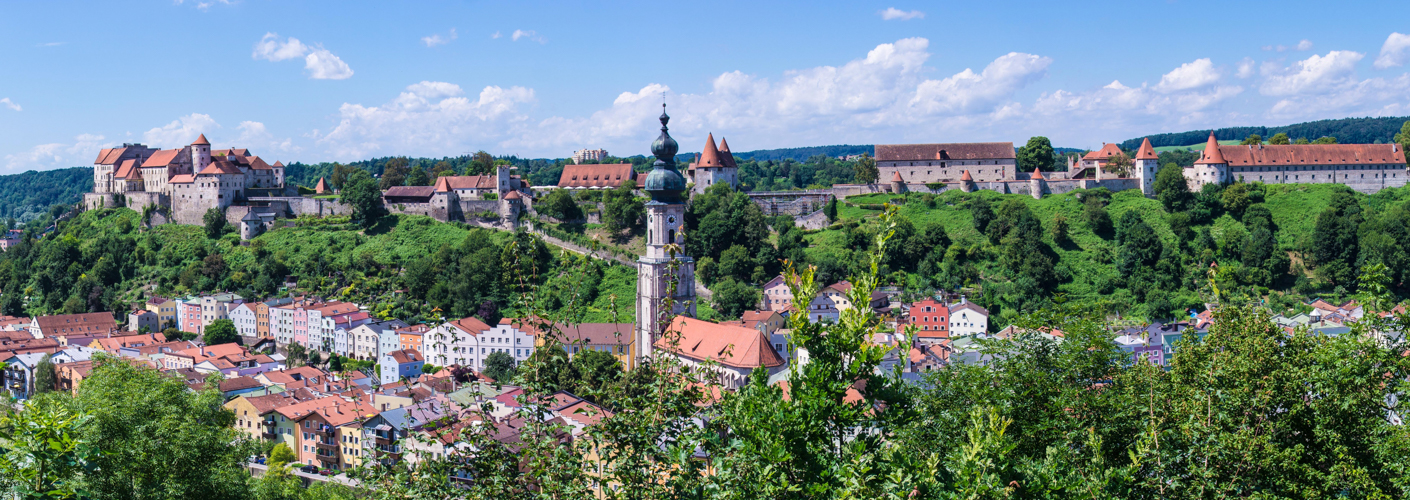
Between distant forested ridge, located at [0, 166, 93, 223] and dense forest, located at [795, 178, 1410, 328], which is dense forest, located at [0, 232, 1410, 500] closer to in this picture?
dense forest, located at [795, 178, 1410, 328]

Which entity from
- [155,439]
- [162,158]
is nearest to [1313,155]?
[155,439]

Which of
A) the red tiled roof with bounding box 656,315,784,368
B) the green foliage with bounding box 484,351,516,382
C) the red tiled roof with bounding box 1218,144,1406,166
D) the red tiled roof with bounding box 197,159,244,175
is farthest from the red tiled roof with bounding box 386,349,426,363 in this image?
the red tiled roof with bounding box 1218,144,1406,166

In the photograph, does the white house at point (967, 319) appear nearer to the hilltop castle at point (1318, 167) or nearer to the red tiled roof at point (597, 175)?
the hilltop castle at point (1318, 167)

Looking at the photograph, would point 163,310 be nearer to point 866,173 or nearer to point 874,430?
point 866,173

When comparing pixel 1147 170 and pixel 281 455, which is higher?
pixel 1147 170

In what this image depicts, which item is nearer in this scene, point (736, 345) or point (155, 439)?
point (155, 439)

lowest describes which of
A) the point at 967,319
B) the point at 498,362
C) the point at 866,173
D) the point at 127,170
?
the point at 498,362

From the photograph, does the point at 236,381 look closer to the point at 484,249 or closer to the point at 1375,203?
the point at 484,249
